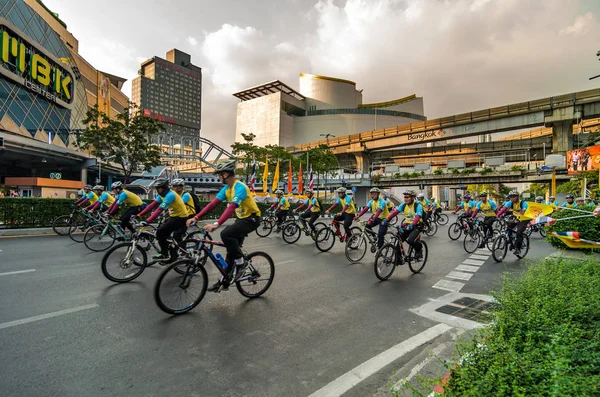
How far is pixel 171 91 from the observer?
185 metres

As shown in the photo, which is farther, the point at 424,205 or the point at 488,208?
the point at 424,205

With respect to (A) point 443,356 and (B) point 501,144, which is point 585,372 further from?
(B) point 501,144

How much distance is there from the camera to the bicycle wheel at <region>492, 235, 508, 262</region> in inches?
361

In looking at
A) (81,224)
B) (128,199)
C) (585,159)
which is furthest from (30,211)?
(585,159)

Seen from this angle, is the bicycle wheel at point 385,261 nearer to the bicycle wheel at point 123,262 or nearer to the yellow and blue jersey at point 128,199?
the bicycle wheel at point 123,262

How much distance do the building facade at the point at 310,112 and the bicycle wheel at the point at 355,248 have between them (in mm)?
89586

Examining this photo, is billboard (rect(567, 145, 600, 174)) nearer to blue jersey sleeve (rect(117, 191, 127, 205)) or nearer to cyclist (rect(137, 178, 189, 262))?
cyclist (rect(137, 178, 189, 262))

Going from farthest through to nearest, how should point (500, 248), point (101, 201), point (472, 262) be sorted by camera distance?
point (101, 201)
point (500, 248)
point (472, 262)

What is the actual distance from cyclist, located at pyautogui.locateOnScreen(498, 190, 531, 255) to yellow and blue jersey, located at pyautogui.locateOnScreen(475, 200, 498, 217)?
757 millimetres

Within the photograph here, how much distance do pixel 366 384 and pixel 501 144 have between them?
69.1 metres

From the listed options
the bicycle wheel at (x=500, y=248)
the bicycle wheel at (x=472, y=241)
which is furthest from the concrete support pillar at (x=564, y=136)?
the bicycle wheel at (x=500, y=248)

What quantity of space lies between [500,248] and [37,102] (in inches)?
1738

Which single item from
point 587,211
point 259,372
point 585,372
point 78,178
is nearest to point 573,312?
point 585,372

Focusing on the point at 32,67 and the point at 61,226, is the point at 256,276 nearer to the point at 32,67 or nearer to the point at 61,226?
the point at 61,226
